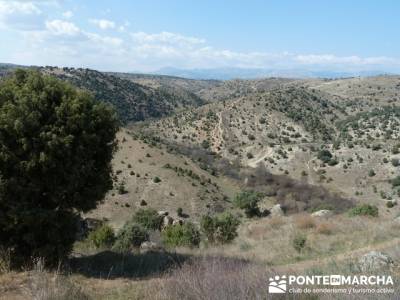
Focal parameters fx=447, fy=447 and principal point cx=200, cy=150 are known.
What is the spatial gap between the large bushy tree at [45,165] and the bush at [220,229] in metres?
9.14

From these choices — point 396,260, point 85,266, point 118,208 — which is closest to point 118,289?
point 85,266

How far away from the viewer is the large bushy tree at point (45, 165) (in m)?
10.0

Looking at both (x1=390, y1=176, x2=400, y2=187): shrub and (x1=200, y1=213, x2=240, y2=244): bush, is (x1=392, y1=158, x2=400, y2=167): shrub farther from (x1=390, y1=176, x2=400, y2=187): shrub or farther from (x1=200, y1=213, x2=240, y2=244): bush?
(x1=200, y1=213, x2=240, y2=244): bush

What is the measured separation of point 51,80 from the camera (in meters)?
11.4

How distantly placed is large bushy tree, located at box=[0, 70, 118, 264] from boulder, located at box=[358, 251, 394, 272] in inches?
252

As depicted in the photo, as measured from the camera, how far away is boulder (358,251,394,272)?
7238 mm

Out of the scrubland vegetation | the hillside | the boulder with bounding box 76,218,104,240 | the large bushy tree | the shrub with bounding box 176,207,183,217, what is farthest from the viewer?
the hillside

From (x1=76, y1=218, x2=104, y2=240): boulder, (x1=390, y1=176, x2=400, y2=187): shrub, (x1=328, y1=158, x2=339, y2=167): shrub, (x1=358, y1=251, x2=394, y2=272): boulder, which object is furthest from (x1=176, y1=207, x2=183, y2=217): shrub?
(x1=358, y1=251, x2=394, y2=272): boulder

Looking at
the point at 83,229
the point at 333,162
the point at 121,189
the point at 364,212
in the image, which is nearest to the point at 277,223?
the point at 364,212

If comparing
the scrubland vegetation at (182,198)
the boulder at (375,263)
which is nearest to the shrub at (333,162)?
the scrubland vegetation at (182,198)

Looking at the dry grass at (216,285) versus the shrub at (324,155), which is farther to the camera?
the shrub at (324,155)

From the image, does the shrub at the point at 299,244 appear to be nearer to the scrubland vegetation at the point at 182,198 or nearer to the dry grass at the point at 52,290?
the scrubland vegetation at the point at 182,198

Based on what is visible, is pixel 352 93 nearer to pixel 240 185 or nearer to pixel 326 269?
pixel 240 185

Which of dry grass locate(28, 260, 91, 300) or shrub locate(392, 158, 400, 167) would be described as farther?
shrub locate(392, 158, 400, 167)
